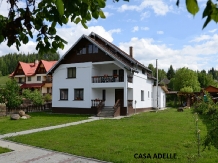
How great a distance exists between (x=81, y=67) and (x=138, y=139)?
1602 cm

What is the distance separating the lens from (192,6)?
1.70 m

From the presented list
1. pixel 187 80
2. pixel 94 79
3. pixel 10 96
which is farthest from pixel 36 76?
pixel 187 80

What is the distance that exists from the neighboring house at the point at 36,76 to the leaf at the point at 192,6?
46501mm

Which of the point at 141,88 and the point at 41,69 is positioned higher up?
the point at 41,69

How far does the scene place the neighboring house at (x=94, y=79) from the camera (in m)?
24.0

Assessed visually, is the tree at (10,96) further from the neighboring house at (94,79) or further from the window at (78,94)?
the window at (78,94)

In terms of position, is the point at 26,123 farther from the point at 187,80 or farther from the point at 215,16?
the point at 187,80

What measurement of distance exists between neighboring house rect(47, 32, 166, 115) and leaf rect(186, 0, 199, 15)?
21321 mm

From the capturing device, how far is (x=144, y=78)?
29.2 metres

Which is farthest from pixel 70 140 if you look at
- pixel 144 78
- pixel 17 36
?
pixel 144 78

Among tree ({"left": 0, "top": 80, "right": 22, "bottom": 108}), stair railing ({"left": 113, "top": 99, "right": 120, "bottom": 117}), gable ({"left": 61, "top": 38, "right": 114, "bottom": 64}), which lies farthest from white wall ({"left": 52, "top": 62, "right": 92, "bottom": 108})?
tree ({"left": 0, "top": 80, "right": 22, "bottom": 108})

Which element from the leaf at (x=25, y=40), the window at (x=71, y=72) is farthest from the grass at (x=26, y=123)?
the leaf at (x=25, y=40)

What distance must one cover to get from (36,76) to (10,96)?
24.3 meters

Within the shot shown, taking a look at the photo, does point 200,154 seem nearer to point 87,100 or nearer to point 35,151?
point 35,151
